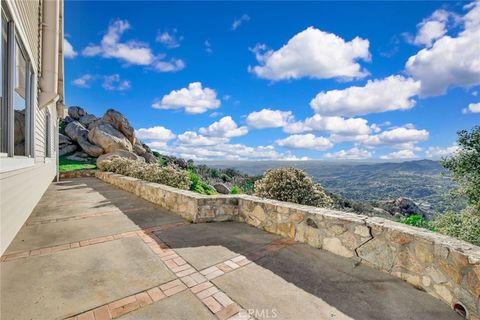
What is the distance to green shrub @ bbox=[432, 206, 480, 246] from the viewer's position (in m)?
7.14

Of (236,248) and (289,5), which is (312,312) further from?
(289,5)

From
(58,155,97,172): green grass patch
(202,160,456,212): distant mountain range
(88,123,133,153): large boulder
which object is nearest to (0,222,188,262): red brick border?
(202,160,456,212): distant mountain range

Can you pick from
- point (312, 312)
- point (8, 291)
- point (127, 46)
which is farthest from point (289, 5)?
point (8, 291)

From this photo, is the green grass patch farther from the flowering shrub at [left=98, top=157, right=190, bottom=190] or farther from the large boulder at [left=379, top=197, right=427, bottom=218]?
the large boulder at [left=379, top=197, right=427, bottom=218]

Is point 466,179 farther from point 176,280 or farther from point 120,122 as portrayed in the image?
point 120,122

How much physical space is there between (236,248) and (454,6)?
10.1 m

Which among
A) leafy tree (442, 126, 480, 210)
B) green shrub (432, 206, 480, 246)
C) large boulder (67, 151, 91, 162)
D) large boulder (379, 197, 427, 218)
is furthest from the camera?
large boulder (379, 197, 427, 218)

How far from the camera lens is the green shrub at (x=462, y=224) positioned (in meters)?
7.14

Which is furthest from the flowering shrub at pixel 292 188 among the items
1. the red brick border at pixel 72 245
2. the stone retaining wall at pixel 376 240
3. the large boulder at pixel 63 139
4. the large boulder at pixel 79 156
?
the large boulder at pixel 63 139

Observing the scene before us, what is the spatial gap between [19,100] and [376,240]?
539 cm

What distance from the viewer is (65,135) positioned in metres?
20.9

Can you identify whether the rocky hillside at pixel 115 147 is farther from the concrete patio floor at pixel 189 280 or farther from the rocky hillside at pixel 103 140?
the concrete patio floor at pixel 189 280

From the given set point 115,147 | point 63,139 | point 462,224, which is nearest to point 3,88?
point 462,224

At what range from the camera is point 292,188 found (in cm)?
591
